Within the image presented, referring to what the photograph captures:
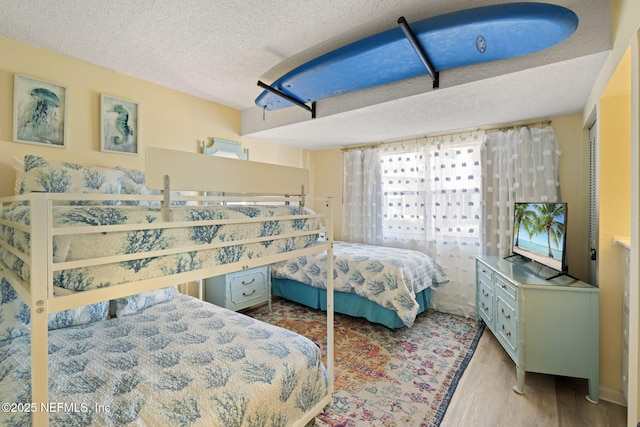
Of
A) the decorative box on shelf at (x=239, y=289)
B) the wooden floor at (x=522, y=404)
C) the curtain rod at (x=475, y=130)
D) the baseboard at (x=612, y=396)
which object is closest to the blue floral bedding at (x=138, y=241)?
the wooden floor at (x=522, y=404)

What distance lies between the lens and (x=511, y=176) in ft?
9.89

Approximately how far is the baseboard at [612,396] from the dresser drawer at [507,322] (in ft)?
1.71

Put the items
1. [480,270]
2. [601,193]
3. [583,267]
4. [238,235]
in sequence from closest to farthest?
[238,235]
[601,193]
[583,267]
[480,270]

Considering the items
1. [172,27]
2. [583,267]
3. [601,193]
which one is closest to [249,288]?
[172,27]

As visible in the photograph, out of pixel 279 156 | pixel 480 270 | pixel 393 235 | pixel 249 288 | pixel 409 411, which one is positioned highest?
pixel 279 156

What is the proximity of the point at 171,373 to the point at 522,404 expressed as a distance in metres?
2.12

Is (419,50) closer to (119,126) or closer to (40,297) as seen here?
(40,297)

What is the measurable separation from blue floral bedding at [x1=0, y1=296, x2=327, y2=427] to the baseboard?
72.7 inches

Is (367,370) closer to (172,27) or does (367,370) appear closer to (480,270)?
(480,270)

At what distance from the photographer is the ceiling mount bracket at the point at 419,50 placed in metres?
1.55

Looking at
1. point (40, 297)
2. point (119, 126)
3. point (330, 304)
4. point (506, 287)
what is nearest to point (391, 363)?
point (330, 304)

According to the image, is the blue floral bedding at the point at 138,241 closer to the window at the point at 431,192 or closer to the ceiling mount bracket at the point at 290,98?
A: the ceiling mount bracket at the point at 290,98

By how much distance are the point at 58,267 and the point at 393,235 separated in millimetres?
3565

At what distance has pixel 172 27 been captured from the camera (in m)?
1.81
